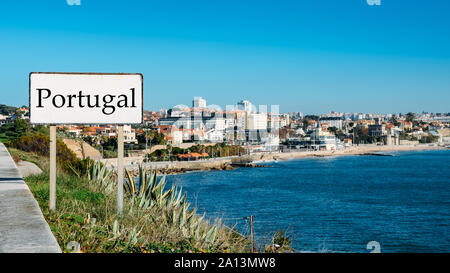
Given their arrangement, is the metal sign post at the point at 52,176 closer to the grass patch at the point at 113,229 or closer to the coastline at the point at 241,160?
the grass patch at the point at 113,229

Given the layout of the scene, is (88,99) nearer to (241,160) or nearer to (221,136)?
(241,160)

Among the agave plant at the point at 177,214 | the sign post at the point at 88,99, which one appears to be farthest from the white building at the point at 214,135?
the sign post at the point at 88,99

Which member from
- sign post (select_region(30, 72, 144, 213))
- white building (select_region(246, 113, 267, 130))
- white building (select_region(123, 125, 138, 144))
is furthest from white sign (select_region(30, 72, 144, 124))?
white building (select_region(246, 113, 267, 130))

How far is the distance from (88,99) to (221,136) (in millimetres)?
114551

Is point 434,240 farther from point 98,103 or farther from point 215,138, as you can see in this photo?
point 215,138

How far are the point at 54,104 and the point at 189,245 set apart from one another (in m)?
2.56

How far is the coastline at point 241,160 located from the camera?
2554 inches

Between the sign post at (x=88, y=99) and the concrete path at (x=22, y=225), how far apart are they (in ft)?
2.12

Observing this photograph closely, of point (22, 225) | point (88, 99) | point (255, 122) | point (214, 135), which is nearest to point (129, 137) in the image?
point (214, 135)

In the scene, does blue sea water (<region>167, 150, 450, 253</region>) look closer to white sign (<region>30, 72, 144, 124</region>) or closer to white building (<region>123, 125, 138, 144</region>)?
white sign (<region>30, 72, 144, 124</region>)

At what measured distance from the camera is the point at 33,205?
538cm

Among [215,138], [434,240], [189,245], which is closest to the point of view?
[189,245]

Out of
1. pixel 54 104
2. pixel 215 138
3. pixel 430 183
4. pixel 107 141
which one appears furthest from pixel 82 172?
pixel 215 138

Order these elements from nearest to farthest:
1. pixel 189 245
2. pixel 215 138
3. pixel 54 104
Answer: pixel 189 245
pixel 54 104
pixel 215 138
